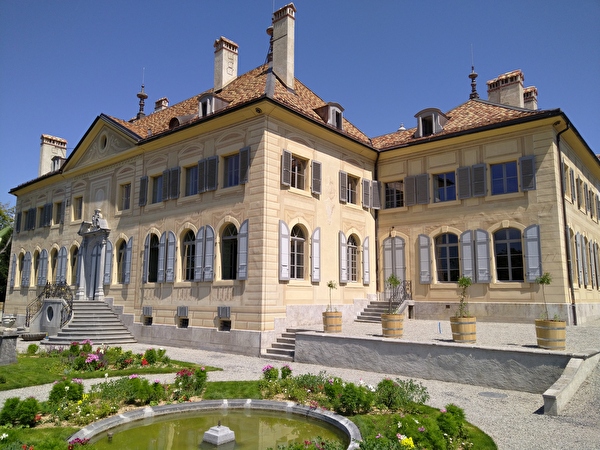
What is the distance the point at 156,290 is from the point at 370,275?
8.65 meters

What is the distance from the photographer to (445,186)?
18781 mm

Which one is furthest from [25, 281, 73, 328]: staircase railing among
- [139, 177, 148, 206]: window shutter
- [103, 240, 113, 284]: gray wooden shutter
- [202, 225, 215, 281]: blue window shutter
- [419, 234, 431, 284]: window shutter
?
[419, 234, 431, 284]: window shutter

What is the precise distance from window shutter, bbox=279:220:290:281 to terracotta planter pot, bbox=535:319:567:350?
7.62m

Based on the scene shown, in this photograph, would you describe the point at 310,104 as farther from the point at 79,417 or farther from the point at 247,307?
the point at 79,417

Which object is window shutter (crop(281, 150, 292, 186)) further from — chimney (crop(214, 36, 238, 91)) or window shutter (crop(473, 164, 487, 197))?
window shutter (crop(473, 164, 487, 197))

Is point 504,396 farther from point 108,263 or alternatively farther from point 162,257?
point 108,263

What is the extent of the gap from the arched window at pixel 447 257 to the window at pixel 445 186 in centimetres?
150

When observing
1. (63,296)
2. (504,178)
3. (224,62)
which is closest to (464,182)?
(504,178)

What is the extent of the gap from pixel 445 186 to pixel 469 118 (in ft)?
9.74

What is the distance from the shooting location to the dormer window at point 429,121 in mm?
19297

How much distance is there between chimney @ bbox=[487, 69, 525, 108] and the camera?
20.9 metres

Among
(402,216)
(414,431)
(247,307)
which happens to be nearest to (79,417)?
(414,431)

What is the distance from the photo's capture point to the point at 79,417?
696 cm

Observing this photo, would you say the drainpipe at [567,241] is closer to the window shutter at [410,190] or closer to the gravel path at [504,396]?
→ the gravel path at [504,396]
